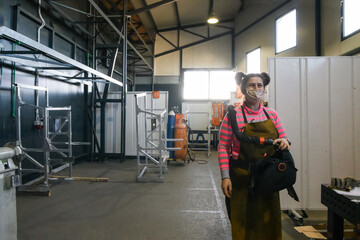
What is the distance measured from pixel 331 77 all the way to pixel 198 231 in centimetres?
257

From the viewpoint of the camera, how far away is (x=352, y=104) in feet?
8.80

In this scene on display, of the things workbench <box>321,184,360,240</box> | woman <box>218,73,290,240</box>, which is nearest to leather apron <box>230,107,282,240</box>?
woman <box>218,73,290,240</box>

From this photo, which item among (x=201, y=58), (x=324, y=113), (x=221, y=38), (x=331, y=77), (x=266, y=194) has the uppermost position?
(x=221, y=38)

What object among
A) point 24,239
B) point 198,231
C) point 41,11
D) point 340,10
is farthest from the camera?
point 41,11

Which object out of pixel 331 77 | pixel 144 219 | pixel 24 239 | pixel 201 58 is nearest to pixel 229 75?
pixel 201 58

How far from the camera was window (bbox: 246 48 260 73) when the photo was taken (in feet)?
25.3

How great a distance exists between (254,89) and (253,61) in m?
7.08

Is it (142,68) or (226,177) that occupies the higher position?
(142,68)

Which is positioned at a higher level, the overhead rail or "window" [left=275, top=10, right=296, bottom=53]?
"window" [left=275, top=10, right=296, bottom=53]

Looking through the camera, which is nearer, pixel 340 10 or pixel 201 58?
pixel 340 10

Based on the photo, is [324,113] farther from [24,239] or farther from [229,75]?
[229,75]

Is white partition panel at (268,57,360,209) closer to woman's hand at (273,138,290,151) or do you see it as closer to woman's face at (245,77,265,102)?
woman's face at (245,77,265,102)

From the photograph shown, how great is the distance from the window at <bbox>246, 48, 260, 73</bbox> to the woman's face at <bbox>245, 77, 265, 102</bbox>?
256 inches

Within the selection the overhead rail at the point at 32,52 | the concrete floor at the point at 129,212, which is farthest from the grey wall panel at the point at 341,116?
the overhead rail at the point at 32,52
